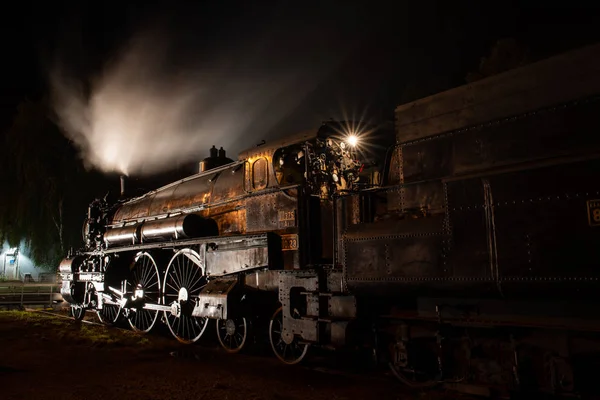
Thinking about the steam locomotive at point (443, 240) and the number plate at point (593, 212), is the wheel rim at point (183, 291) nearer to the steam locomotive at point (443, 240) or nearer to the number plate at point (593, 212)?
the steam locomotive at point (443, 240)

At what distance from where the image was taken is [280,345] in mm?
7199

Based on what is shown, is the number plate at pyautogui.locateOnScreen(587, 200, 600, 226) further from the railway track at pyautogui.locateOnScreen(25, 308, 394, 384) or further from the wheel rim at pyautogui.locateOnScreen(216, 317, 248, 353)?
the wheel rim at pyautogui.locateOnScreen(216, 317, 248, 353)

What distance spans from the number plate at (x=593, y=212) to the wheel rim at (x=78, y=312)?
1306 cm

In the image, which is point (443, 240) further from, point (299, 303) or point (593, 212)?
point (299, 303)

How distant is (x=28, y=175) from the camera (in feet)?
70.9

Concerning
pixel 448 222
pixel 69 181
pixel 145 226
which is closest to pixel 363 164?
pixel 448 222

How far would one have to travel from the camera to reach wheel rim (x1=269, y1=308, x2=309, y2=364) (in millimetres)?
6941

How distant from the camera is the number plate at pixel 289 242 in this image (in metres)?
6.66

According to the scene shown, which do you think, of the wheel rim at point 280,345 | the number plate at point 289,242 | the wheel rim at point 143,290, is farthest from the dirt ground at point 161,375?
the number plate at point 289,242

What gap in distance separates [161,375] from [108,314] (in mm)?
7275

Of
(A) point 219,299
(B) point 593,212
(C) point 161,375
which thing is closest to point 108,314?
(A) point 219,299

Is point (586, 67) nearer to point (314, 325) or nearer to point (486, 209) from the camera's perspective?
point (486, 209)

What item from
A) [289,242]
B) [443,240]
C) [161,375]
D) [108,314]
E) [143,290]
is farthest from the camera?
[108,314]

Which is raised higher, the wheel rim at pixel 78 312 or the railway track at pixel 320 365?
the wheel rim at pixel 78 312
